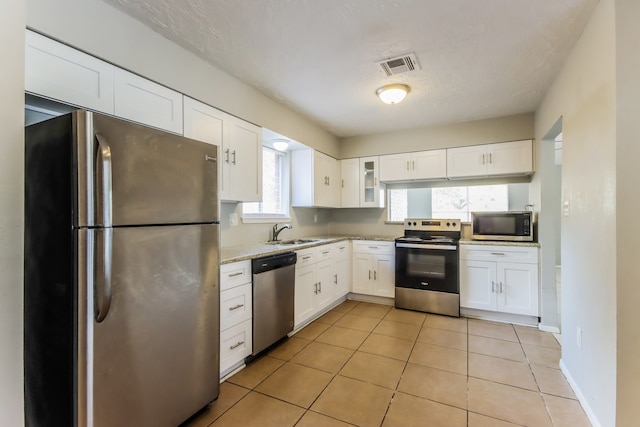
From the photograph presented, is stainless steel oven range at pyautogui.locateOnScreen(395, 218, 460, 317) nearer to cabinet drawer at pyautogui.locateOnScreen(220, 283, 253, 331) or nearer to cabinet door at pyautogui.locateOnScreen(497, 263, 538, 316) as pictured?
cabinet door at pyautogui.locateOnScreen(497, 263, 538, 316)

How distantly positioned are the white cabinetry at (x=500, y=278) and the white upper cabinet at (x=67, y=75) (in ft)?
11.9

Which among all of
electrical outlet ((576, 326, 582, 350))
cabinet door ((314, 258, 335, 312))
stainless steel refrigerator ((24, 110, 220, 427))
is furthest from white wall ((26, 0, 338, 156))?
electrical outlet ((576, 326, 582, 350))

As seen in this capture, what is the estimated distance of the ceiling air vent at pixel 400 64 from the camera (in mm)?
2285

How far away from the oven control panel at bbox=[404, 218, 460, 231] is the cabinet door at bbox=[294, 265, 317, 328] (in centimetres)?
164

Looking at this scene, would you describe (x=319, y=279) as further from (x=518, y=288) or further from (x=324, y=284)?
(x=518, y=288)

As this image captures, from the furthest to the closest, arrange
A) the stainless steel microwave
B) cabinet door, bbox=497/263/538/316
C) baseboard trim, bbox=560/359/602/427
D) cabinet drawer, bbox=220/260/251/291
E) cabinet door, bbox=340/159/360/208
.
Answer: cabinet door, bbox=340/159/360/208 < the stainless steel microwave < cabinet door, bbox=497/263/538/316 < cabinet drawer, bbox=220/260/251/291 < baseboard trim, bbox=560/359/602/427

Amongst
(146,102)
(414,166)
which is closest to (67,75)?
(146,102)

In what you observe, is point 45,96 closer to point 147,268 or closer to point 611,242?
point 147,268

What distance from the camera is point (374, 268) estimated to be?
4.04 m

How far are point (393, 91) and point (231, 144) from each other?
1.56 meters

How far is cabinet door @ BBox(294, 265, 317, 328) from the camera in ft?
9.86

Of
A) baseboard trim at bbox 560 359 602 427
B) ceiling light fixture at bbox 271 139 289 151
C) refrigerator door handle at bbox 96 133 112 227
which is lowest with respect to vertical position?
baseboard trim at bbox 560 359 602 427
